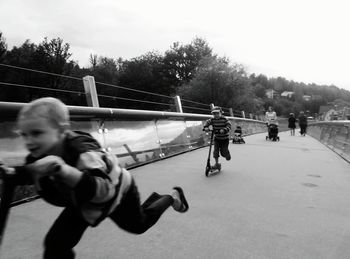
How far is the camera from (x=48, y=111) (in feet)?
7.20

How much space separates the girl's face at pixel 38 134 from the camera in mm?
2146

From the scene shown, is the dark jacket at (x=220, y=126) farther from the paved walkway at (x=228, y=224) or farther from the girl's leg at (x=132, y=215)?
the girl's leg at (x=132, y=215)

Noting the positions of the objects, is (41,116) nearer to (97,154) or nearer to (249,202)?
(97,154)

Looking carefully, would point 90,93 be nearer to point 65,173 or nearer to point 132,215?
point 132,215

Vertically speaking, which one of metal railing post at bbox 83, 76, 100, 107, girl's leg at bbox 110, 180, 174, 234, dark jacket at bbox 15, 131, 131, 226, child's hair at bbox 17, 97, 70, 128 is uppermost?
metal railing post at bbox 83, 76, 100, 107

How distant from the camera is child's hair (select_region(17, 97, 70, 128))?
7.10 feet

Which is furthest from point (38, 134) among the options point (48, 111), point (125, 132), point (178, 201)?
point (125, 132)

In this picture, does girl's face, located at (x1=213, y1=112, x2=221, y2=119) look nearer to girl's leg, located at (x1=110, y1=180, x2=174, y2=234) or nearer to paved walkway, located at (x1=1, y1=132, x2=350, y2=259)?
paved walkway, located at (x1=1, y1=132, x2=350, y2=259)

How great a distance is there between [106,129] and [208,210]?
333 cm

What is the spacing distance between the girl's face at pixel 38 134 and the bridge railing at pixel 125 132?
2945 mm

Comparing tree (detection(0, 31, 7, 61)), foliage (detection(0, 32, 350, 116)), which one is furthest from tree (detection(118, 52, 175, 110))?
tree (detection(0, 31, 7, 61))

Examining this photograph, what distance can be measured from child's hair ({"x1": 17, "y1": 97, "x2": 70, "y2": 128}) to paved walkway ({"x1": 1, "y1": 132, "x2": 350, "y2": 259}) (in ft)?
4.88

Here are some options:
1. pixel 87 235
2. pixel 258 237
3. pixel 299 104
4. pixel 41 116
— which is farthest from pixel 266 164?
pixel 299 104

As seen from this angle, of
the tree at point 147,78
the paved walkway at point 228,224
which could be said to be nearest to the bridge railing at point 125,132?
the paved walkway at point 228,224
